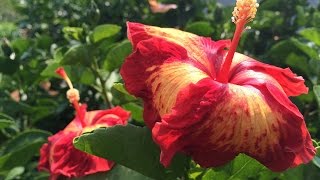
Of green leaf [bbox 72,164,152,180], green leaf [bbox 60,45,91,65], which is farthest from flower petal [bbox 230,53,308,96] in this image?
green leaf [bbox 60,45,91,65]

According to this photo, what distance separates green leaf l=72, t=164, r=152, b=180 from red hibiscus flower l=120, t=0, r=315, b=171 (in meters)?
0.15

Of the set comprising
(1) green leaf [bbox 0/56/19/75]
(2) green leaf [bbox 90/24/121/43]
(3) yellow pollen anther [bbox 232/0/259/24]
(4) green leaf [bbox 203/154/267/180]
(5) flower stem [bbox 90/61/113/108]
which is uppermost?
(3) yellow pollen anther [bbox 232/0/259/24]

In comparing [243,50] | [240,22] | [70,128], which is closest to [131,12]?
[243,50]

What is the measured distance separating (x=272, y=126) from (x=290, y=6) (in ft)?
4.18

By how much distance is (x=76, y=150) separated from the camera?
1.22 meters

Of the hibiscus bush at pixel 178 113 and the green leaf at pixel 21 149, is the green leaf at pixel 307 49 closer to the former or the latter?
the hibiscus bush at pixel 178 113

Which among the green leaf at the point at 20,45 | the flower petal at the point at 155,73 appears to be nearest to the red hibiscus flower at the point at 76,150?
the flower petal at the point at 155,73

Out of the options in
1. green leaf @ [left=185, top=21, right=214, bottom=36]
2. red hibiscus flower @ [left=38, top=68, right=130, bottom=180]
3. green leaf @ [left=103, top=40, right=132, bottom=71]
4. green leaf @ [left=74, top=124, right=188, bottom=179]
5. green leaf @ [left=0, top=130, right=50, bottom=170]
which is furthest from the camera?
green leaf @ [left=185, top=21, right=214, bottom=36]

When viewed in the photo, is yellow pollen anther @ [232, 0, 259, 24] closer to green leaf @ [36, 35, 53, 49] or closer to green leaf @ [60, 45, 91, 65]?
green leaf @ [60, 45, 91, 65]

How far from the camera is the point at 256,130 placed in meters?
0.86

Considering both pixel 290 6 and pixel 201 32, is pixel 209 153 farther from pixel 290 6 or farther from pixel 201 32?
pixel 290 6

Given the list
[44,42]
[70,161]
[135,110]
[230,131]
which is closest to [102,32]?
[135,110]

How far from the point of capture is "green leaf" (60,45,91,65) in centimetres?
148

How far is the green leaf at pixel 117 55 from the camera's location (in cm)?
151
